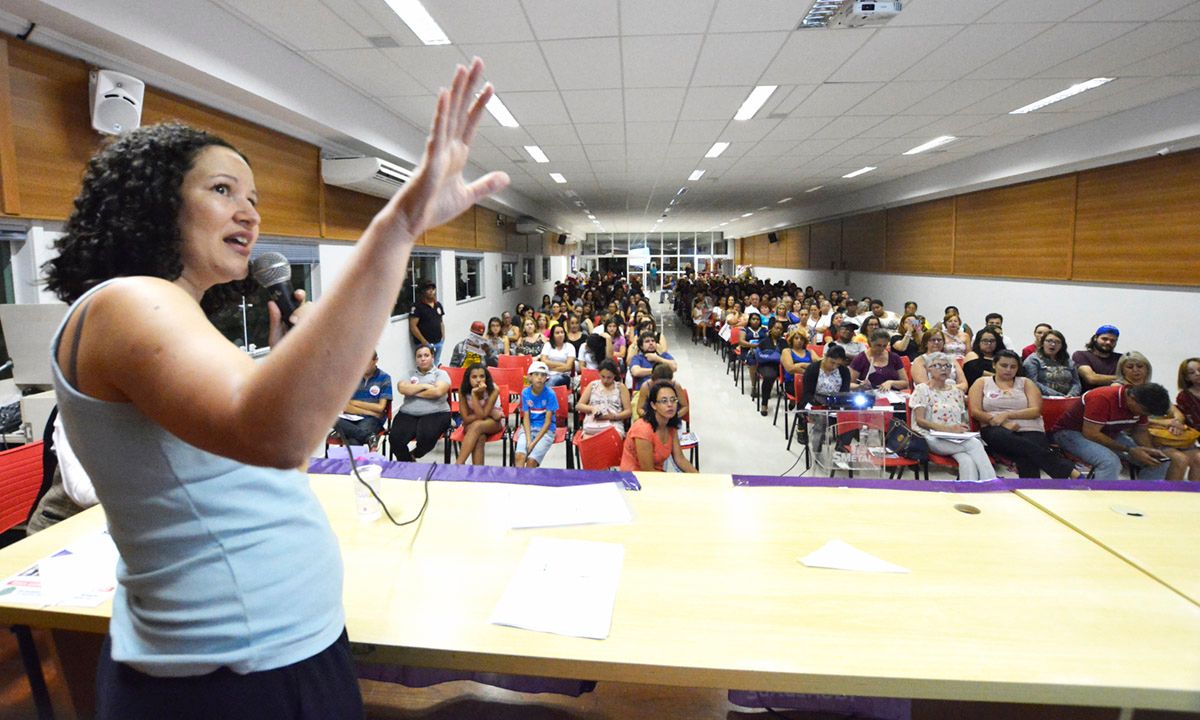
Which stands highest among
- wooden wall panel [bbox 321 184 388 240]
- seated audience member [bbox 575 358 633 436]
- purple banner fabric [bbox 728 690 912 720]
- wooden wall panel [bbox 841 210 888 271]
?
wooden wall panel [bbox 841 210 888 271]

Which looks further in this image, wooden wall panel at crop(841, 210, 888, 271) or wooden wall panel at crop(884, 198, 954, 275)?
wooden wall panel at crop(841, 210, 888, 271)

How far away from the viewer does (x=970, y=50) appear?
4.44 m

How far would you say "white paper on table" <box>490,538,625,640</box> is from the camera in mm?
1256

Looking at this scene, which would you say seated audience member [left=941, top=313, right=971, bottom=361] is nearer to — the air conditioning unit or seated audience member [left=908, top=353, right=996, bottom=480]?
seated audience member [left=908, top=353, right=996, bottom=480]

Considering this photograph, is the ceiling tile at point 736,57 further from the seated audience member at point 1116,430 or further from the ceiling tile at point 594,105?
the seated audience member at point 1116,430

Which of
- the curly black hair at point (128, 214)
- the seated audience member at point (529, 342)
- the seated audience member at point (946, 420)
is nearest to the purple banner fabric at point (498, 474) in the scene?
the curly black hair at point (128, 214)

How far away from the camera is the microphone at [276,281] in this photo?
4.28 feet

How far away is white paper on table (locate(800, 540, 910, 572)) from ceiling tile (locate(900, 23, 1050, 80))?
13.5 ft

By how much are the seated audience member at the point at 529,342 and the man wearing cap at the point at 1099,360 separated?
546 cm

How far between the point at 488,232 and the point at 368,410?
779 cm

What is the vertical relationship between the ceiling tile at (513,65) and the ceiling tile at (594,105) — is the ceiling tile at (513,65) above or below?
below

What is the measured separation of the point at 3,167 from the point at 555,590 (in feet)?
11.4

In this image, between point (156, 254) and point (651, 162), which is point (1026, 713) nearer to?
point (156, 254)

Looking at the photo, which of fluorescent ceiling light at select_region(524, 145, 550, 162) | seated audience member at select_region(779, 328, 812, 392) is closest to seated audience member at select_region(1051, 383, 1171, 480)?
seated audience member at select_region(779, 328, 812, 392)
